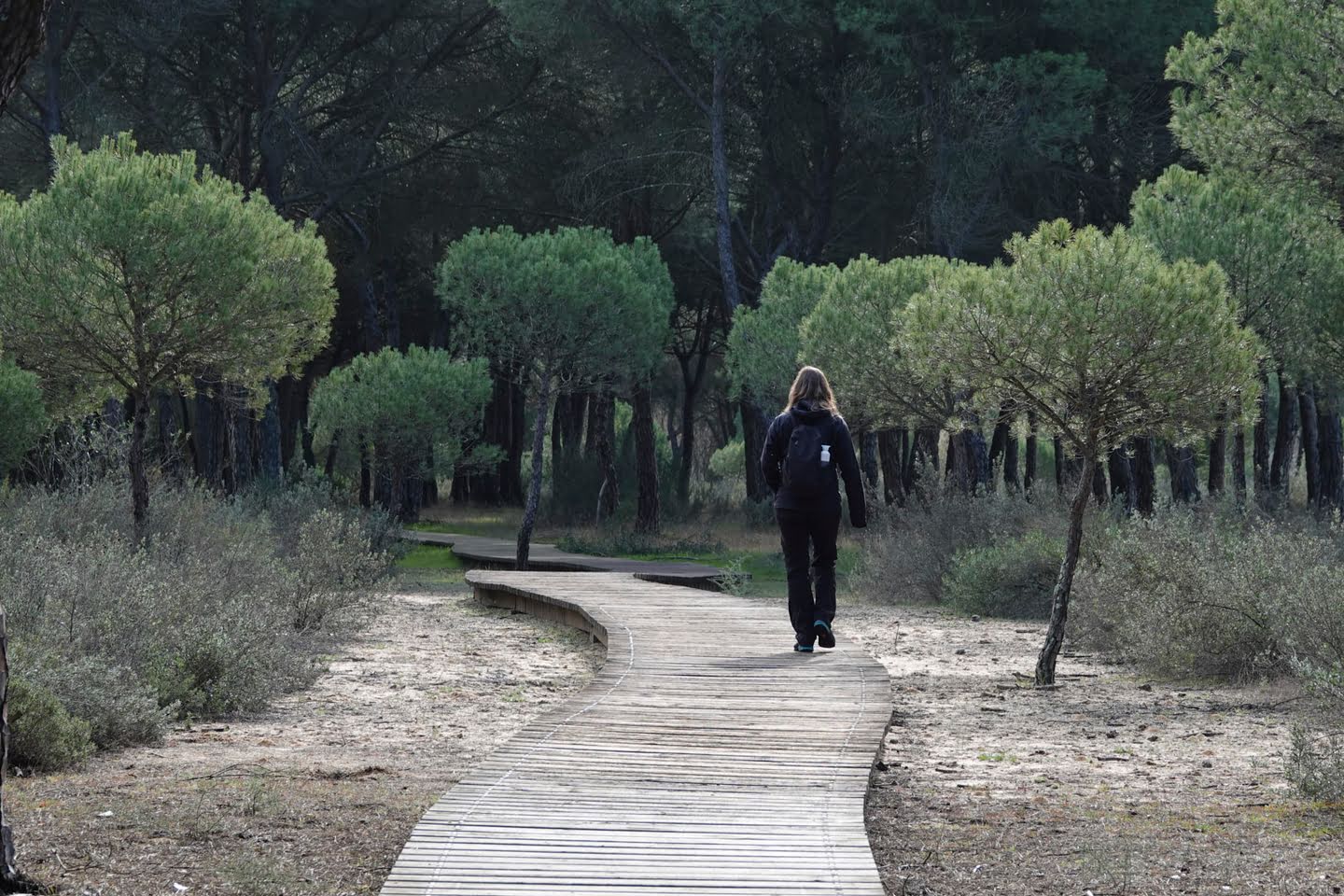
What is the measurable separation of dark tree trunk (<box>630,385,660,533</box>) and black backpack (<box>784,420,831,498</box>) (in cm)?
2326

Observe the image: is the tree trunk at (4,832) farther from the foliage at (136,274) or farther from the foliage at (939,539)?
the foliage at (939,539)

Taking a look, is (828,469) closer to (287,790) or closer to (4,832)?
(287,790)

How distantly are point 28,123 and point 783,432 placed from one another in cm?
2451

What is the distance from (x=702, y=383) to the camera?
55.2 meters

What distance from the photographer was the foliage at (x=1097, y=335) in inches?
443

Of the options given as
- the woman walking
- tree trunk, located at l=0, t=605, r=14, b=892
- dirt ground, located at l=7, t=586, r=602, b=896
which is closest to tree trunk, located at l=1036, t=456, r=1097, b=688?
the woman walking

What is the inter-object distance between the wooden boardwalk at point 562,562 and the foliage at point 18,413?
8.26 metres

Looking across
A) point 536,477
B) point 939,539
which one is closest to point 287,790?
point 939,539

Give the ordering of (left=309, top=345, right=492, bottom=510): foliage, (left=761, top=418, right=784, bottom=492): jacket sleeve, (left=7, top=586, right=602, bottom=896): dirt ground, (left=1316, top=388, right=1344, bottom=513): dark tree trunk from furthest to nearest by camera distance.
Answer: (left=309, top=345, right=492, bottom=510): foliage, (left=1316, top=388, right=1344, bottom=513): dark tree trunk, (left=761, top=418, right=784, bottom=492): jacket sleeve, (left=7, top=586, right=602, bottom=896): dirt ground

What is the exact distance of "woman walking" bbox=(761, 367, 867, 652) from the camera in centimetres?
1011

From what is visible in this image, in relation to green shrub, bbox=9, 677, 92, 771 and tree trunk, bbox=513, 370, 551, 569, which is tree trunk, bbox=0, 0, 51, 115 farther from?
tree trunk, bbox=513, 370, 551, 569

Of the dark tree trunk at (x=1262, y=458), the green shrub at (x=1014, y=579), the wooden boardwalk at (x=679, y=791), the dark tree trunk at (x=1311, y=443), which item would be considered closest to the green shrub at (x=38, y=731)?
the wooden boardwalk at (x=679, y=791)

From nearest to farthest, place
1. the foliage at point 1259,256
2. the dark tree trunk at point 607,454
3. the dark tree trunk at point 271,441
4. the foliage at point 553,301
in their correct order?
the foliage at point 1259,256, the foliage at point 553,301, the dark tree trunk at point 271,441, the dark tree trunk at point 607,454

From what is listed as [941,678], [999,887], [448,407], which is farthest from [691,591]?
[448,407]
